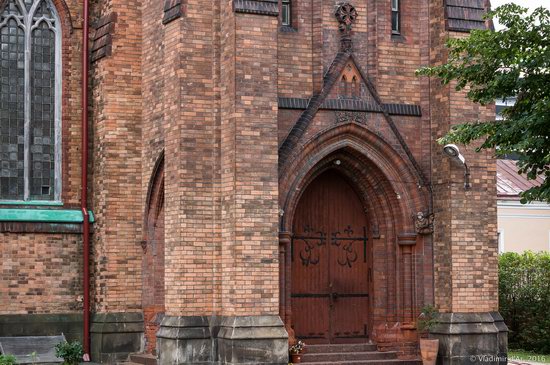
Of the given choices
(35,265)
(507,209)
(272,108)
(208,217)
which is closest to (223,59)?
(272,108)

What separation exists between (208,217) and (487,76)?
18.0ft

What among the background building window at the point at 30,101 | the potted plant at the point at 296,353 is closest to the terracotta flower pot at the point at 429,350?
the potted plant at the point at 296,353

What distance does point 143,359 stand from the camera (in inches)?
805

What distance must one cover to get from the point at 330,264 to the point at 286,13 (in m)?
4.59

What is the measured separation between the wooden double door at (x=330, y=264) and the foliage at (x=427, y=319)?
1101mm

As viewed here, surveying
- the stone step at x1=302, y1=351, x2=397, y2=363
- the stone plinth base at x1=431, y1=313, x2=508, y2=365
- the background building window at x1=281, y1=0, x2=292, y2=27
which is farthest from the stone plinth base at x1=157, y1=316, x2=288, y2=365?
the background building window at x1=281, y1=0, x2=292, y2=27

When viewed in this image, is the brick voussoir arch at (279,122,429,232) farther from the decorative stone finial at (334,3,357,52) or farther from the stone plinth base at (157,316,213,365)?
the stone plinth base at (157,316,213,365)

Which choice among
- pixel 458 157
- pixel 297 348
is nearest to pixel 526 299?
pixel 458 157

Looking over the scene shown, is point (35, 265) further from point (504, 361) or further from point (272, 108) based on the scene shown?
point (504, 361)

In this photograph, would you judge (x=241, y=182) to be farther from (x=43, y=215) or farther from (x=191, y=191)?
(x=43, y=215)

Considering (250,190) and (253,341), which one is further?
(250,190)

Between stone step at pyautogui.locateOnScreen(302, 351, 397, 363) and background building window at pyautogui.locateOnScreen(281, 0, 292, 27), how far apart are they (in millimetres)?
5859

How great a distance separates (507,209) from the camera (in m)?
39.3

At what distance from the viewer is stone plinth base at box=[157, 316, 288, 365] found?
18109 millimetres
